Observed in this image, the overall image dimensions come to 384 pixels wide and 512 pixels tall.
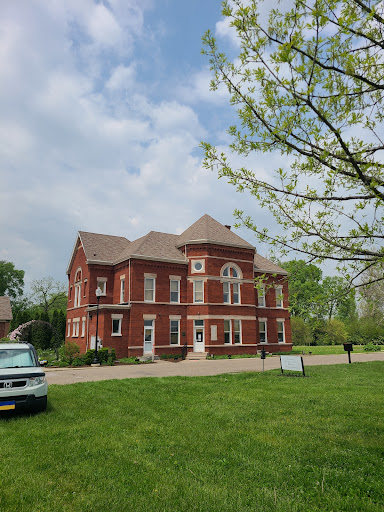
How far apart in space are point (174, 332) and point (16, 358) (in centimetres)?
2132

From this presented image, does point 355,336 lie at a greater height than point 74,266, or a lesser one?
lesser

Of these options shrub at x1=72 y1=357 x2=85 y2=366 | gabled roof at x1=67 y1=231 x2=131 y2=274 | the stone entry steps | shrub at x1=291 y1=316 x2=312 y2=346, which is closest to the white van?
shrub at x1=72 y1=357 x2=85 y2=366

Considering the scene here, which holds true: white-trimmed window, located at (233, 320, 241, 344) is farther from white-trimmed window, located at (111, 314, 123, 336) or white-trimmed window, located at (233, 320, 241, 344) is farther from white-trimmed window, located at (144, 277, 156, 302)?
white-trimmed window, located at (111, 314, 123, 336)

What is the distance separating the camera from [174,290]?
31.0 meters

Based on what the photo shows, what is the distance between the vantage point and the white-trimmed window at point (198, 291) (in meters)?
30.9

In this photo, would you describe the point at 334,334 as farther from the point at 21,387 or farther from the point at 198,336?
the point at 21,387

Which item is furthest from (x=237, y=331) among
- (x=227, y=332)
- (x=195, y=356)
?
(x=195, y=356)

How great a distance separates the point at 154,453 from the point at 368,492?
10.4 ft

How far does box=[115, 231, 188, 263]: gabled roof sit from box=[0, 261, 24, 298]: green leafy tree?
2282 inches

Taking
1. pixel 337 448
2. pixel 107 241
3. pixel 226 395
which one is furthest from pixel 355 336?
pixel 337 448

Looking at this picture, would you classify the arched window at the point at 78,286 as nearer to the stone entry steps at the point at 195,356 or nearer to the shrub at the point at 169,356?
the shrub at the point at 169,356

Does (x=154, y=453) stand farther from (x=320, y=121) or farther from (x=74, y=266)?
(x=74, y=266)

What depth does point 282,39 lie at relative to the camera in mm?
5023

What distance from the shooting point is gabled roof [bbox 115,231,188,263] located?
30000 millimetres
